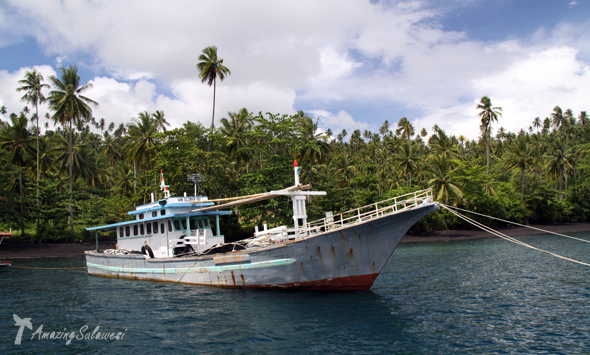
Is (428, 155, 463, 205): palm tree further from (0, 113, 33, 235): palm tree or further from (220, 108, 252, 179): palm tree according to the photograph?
(0, 113, 33, 235): palm tree

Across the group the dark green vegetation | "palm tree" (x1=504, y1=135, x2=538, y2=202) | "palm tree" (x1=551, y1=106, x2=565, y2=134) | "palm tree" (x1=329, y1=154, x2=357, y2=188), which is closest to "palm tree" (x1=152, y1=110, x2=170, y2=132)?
the dark green vegetation

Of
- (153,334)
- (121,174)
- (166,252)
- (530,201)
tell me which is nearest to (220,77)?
(121,174)

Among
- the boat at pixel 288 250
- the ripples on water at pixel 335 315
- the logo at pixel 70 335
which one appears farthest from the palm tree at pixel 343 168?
the logo at pixel 70 335

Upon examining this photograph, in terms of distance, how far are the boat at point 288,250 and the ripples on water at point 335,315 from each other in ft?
2.12

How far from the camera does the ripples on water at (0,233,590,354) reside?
10680 millimetres

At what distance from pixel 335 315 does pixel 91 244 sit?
39.1 meters

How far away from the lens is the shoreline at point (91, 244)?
38.9m

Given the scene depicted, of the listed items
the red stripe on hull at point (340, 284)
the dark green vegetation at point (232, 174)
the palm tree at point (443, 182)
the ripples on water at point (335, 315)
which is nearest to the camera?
the ripples on water at point (335, 315)

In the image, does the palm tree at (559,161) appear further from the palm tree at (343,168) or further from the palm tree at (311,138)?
the palm tree at (311,138)

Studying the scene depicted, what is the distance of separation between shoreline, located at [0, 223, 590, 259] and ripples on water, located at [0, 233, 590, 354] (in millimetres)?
20172

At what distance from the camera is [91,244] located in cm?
4362

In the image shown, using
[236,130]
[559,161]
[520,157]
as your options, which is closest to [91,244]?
[236,130]

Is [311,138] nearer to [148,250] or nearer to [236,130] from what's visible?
[236,130]

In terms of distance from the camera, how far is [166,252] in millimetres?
21438
